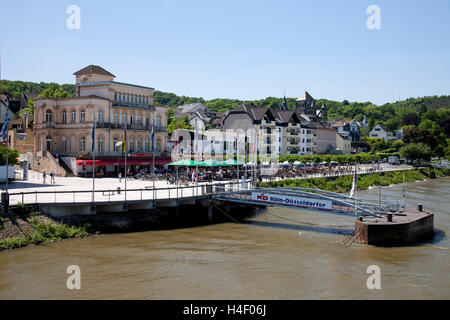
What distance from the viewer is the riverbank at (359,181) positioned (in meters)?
54.2

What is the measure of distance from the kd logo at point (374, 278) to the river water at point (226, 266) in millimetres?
259

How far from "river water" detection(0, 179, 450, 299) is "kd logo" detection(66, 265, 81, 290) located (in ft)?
0.81

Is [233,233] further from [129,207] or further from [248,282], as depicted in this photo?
[248,282]

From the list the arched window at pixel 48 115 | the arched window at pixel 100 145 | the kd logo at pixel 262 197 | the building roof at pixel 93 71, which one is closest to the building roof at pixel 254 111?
the building roof at pixel 93 71

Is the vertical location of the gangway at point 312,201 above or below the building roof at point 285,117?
below

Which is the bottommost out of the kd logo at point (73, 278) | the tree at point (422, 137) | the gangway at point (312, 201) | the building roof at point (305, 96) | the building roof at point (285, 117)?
the kd logo at point (73, 278)

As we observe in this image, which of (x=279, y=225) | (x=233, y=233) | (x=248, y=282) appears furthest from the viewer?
(x=279, y=225)

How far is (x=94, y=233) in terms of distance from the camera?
29.3m

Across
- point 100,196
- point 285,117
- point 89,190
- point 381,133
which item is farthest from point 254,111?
point 381,133

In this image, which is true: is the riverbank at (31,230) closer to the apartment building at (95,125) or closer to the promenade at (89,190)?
the promenade at (89,190)

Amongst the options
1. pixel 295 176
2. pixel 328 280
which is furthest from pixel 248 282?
pixel 295 176

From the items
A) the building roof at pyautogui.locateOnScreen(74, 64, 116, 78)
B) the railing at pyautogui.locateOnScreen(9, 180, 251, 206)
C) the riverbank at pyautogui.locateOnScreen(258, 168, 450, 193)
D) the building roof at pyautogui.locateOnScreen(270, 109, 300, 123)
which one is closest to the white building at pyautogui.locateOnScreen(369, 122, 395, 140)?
the riverbank at pyautogui.locateOnScreen(258, 168, 450, 193)

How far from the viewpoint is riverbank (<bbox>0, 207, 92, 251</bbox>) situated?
25516 millimetres

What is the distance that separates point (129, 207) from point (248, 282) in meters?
14.2
